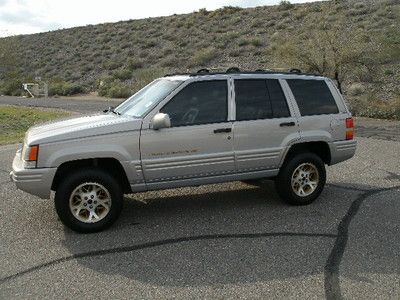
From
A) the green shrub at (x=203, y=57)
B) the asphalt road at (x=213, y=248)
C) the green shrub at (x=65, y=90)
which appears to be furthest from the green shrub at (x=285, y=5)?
the asphalt road at (x=213, y=248)

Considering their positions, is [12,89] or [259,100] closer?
[259,100]

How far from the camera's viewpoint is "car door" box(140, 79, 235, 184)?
570 centimetres

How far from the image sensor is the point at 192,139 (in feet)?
19.1

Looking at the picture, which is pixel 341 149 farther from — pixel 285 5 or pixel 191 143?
pixel 285 5

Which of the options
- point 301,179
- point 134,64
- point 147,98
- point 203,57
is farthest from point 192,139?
point 134,64

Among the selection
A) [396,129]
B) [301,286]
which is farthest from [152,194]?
[396,129]

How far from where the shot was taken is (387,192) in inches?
282

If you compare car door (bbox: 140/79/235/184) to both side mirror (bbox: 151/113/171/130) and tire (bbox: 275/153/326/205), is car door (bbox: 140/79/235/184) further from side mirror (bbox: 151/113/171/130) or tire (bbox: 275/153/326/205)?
tire (bbox: 275/153/326/205)

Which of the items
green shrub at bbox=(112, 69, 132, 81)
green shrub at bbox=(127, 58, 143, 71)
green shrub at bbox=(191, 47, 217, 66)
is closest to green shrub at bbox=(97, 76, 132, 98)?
green shrub at bbox=(112, 69, 132, 81)

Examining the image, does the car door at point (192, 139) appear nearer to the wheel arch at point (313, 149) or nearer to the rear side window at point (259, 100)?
→ the rear side window at point (259, 100)

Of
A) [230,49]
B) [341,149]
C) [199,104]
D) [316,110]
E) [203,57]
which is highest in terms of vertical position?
[230,49]

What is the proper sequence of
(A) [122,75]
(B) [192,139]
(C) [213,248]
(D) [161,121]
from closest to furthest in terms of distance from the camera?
(C) [213,248]
(D) [161,121]
(B) [192,139]
(A) [122,75]

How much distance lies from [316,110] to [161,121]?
2.48 metres

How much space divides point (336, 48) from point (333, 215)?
44.2 feet
